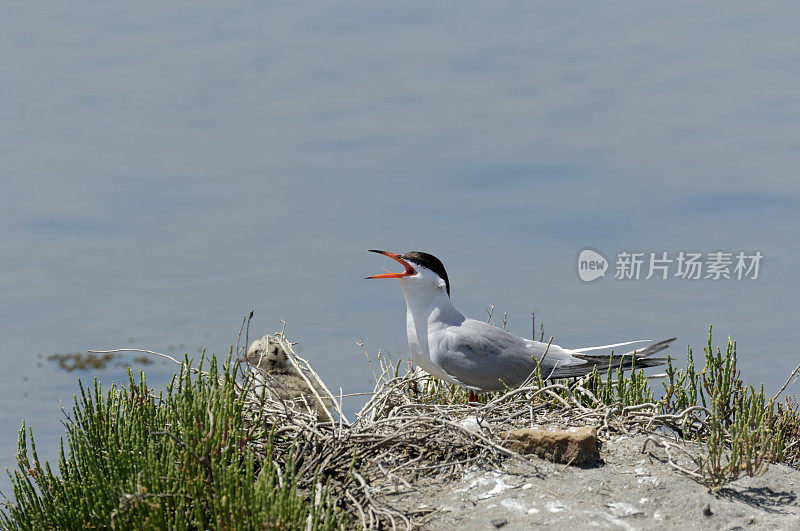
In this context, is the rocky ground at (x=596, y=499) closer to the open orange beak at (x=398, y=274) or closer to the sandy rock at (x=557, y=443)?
the sandy rock at (x=557, y=443)

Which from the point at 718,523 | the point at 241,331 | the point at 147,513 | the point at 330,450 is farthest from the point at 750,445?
the point at 147,513

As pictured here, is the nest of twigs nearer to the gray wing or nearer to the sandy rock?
the sandy rock

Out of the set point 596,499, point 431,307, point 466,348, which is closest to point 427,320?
point 431,307

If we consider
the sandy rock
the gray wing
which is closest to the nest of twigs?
the sandy rock

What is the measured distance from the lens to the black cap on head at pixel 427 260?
30.6ft

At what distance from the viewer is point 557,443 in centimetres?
702

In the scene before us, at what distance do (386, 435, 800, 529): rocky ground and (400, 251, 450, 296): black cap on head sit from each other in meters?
2.79

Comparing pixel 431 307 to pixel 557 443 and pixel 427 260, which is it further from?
pixel 557 443

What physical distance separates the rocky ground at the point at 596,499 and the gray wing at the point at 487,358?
1966 millimetres

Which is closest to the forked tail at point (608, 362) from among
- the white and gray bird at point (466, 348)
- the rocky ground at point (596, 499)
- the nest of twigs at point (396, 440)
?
the white and gray bird at point (466, 348)

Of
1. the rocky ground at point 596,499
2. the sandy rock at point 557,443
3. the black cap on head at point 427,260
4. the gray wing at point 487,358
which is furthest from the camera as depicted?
the black cap on head at point 427,260

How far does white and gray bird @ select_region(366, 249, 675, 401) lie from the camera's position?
9062 mm

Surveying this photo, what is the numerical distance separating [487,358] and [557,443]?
2.14m

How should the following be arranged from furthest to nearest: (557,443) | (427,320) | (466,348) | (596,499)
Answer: (427,320)
(466,348)
(557,443)
(596,499)
